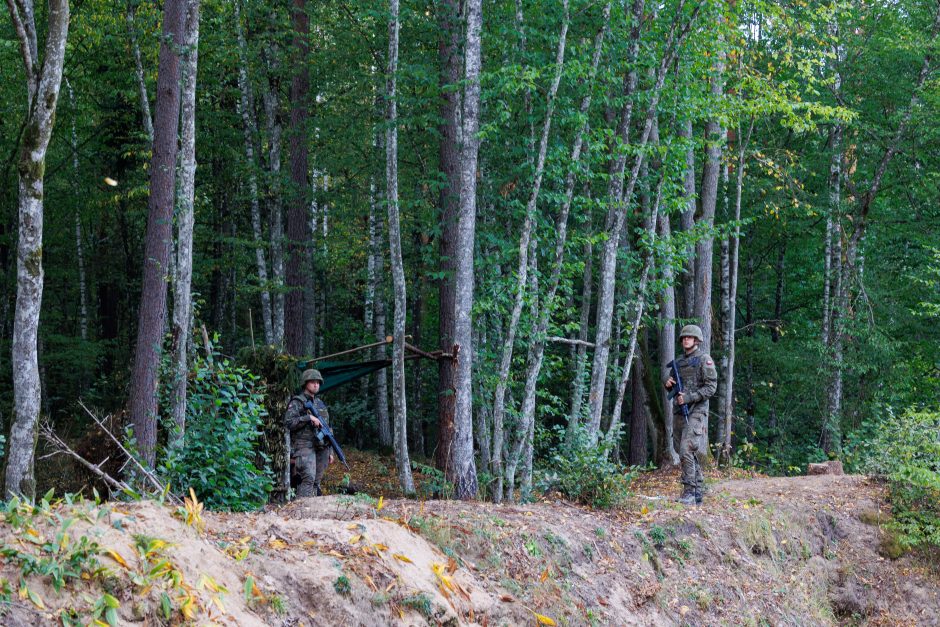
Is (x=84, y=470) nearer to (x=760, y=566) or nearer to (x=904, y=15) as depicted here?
(x=760, y=566)

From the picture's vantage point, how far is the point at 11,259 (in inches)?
692

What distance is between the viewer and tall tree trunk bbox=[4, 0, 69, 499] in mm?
6375

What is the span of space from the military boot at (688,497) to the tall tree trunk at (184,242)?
5326 millimetres

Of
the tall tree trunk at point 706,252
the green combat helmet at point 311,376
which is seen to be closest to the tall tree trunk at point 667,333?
the tall tree trunk at point 706,252

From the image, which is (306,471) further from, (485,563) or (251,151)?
(251,151)

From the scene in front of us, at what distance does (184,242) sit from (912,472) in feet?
29.5

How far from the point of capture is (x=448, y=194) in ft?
37.7

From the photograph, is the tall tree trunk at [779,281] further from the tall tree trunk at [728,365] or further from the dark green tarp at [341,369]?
the dark green tarp at [341,369]

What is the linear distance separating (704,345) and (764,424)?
8203 mm

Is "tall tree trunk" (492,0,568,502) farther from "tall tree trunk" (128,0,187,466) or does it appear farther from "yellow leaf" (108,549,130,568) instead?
"yellow leaf" (108,549,130,568)

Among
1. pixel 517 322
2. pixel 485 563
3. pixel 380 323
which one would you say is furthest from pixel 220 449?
pixel 380 323

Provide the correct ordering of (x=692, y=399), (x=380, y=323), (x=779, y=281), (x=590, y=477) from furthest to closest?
(x=779, y=281) < (x=380, y=323) < (x=692, y=399) < (x=590, y=477)

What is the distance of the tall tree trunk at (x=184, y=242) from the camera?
8008mm

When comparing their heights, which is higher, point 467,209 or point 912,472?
point 467,209
